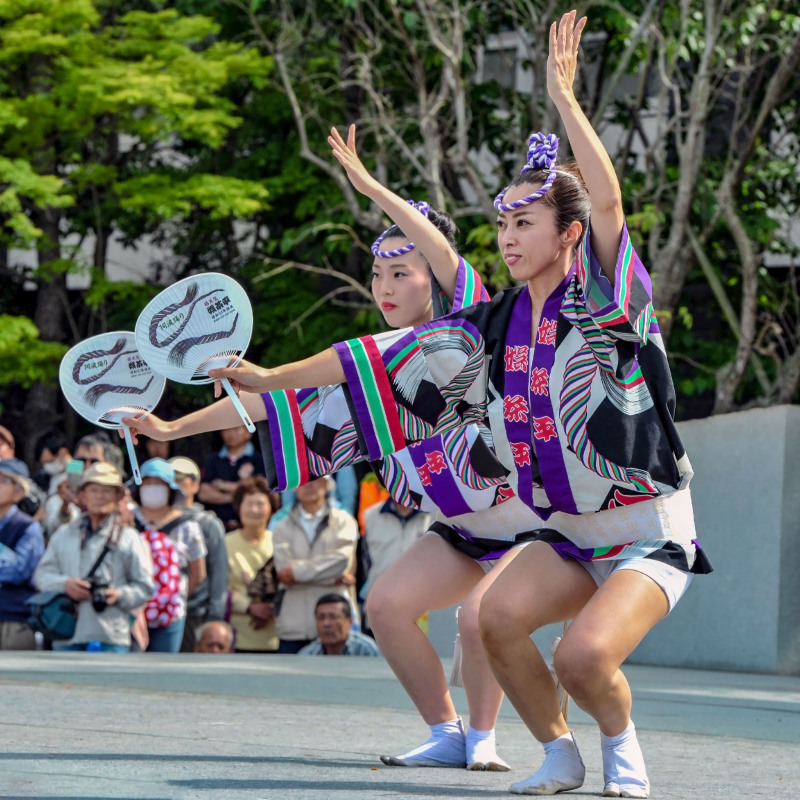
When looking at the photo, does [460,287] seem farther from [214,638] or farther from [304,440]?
[214,638]

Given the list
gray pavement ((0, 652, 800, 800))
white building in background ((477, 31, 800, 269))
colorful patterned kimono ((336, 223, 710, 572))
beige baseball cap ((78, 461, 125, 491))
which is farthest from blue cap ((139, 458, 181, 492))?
white building in background ((477, 31, 800, 269))

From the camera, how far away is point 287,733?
4.70m

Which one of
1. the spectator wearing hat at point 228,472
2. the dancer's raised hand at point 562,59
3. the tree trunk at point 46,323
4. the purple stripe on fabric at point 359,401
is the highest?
the dancer's raised hand at point 562,59

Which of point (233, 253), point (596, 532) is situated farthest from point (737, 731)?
point (233, 253)

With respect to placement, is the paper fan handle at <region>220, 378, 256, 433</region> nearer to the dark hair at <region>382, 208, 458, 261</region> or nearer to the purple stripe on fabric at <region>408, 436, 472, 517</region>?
the purple stripe on fabric at <region>408, 436, 472, 517</region>

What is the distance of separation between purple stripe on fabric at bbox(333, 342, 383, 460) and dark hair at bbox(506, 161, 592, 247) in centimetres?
63

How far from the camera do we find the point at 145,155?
51.1ft

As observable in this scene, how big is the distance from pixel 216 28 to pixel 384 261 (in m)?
9.67

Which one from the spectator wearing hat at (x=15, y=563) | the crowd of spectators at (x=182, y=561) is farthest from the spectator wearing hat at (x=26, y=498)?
the spectator wearing hat at (x=15, y=563)

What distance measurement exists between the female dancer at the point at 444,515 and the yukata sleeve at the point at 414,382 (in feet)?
0.58

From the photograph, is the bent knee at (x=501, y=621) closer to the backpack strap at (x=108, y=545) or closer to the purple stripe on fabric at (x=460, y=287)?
the purple stripe on fabric at (x=460, y=287)

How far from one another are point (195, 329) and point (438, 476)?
2.98 feet

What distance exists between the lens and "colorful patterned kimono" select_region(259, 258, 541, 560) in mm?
4086

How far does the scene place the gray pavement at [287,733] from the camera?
357cm
